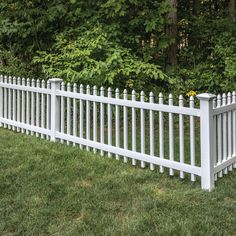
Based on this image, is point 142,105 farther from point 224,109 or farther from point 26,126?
point 26,126

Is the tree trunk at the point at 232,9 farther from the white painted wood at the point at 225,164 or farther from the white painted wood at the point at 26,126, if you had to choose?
the white painted wood at the point at 225,164

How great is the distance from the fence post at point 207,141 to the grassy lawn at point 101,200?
124mm

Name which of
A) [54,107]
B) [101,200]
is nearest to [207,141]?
[101,200]

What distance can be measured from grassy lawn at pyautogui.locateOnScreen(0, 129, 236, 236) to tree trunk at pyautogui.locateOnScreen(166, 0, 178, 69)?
4.91 meters

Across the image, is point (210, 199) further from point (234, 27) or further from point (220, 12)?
point (220, 12)

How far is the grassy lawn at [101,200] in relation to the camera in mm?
3635

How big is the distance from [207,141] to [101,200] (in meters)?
1.27

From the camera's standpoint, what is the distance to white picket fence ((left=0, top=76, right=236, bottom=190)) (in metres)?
4.62

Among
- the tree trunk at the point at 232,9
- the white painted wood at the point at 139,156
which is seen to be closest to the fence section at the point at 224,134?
the white painted wood at the point at 139,156

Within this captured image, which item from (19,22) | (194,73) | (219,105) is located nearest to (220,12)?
(194,73)

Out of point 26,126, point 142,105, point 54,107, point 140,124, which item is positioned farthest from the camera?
point 26,126

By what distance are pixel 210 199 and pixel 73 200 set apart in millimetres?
1347

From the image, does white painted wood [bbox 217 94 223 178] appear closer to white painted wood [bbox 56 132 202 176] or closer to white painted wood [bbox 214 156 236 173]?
white painted wood [bbox 214 156 236 173]

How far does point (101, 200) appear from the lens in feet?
13.9
